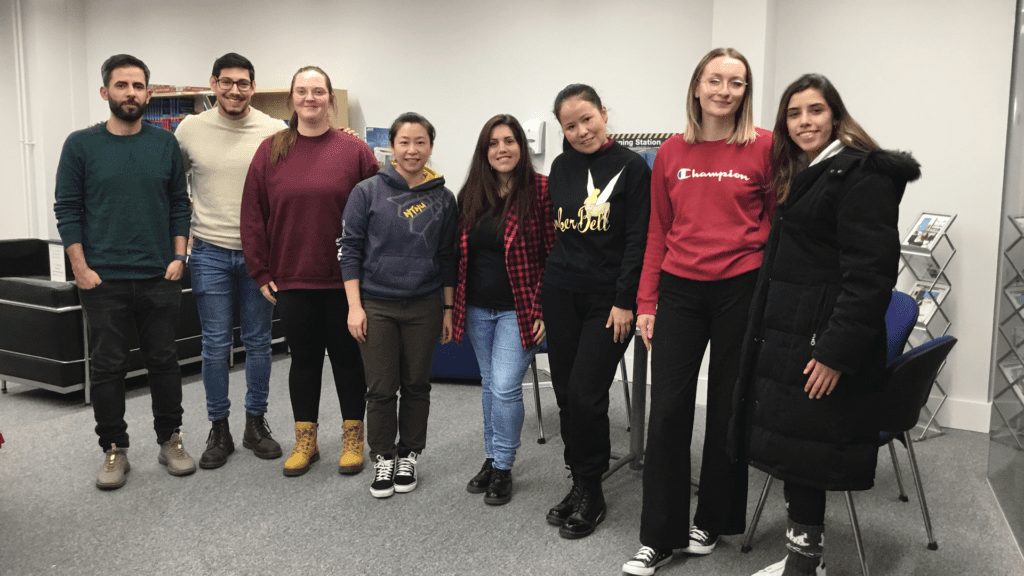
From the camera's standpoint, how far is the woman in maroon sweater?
2768 mm

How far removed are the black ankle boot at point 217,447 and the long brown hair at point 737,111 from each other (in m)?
2.22

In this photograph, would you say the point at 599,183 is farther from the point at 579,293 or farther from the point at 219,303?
the point at 219,303

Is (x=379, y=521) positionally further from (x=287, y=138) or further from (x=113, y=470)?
(x=287, y=138)

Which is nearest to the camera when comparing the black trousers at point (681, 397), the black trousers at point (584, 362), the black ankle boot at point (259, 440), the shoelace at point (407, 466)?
the black trousers at point (681, 397)

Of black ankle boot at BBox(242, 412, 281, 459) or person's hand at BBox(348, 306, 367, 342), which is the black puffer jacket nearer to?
person's hand at BBox(348, 306, 367, 342)

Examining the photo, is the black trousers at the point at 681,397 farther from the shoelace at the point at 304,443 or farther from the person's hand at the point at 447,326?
the shoelace at the point at 304,443

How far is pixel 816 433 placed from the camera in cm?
177

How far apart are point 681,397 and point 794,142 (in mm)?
756

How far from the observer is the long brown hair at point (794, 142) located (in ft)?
5.87

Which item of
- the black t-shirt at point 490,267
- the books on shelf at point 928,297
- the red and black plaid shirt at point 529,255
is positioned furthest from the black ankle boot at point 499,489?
the books on shelf at point 928,297

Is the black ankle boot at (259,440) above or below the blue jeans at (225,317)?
below

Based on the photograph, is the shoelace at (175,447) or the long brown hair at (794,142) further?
the shoelace at (175,447)

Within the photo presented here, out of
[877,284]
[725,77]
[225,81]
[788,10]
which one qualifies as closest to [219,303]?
[225,81]

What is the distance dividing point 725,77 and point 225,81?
6.33 ft
